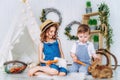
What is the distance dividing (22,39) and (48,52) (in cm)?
79

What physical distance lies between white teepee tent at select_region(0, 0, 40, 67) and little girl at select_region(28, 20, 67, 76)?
23.2 inches

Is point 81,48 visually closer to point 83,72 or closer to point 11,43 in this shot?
point 83,72

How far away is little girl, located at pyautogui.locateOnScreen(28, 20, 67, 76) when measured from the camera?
8.82 ft

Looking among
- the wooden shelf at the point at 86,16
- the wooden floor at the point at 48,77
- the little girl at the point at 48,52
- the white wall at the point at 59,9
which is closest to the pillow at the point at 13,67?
the wooden floor at the point at 48,77

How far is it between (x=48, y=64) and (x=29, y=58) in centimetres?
87

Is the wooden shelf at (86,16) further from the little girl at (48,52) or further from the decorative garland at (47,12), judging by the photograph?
the little girl at (48,52)

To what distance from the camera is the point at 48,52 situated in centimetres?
279

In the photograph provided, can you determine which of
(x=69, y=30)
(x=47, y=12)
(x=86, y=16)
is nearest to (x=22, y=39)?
(x=47, y=12)

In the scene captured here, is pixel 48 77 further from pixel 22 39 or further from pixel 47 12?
pixel 47 12

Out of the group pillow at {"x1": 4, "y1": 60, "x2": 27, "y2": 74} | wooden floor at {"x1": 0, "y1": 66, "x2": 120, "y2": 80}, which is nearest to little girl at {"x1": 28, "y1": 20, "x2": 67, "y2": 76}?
wooden floor at {"x1": 0, "y1": 66, "x2": 120, "y2": 80}

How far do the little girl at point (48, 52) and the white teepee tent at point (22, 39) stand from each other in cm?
59

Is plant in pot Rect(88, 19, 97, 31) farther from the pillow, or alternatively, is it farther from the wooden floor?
the pillow

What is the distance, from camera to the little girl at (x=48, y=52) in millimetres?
2688

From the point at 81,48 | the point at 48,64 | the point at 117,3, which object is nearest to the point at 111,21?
the point at 117,3
